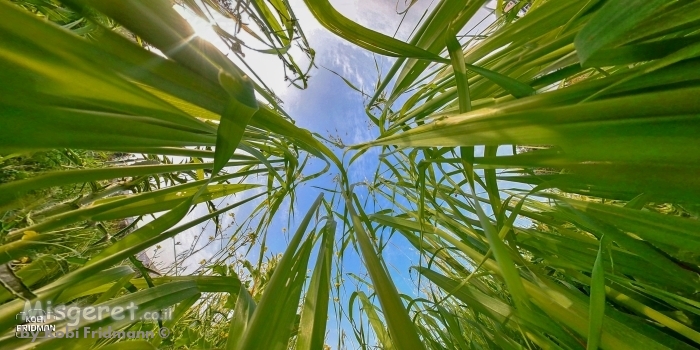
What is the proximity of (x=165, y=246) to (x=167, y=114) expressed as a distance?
856 mm

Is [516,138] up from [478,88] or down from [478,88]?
down

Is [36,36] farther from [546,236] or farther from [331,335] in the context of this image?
[331,335]

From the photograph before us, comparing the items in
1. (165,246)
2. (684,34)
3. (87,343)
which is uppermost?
(165,246)

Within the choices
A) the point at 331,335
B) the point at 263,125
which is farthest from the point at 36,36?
the point at 331,335

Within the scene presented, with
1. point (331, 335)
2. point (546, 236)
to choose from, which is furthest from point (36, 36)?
point (331, 335)

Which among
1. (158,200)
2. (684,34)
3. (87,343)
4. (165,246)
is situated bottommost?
(87,343)

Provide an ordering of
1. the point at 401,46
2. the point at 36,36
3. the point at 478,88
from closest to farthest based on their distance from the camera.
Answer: the point at 36,36 < the point at 401,46 < the point at 478,88

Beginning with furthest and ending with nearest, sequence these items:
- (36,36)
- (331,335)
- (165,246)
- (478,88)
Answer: (165,246) < (331,335) < (478,88) < (36,36)

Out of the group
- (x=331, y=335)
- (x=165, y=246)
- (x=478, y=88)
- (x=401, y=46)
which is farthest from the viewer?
(x=165, y=246)

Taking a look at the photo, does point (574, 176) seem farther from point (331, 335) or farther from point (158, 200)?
point (331, 335)

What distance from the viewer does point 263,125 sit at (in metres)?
0.37

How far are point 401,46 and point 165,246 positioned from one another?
926mm

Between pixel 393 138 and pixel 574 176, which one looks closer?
pixel 574 176

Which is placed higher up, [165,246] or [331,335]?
[165,246]
